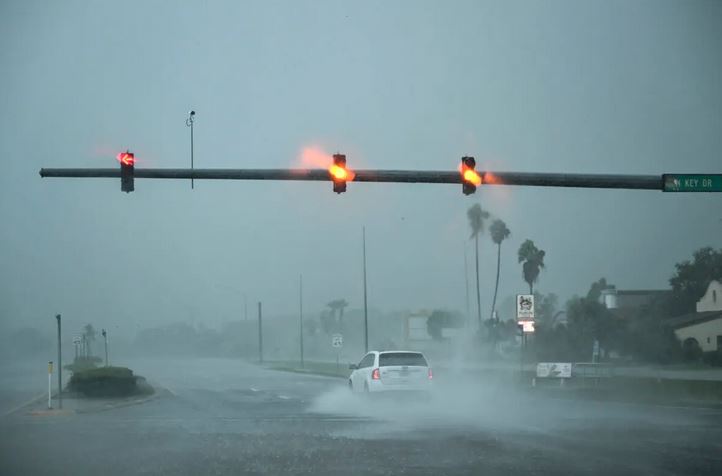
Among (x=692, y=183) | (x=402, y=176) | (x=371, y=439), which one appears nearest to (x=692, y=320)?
(x=692, y=183)

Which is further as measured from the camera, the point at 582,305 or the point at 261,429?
the point at 582,305

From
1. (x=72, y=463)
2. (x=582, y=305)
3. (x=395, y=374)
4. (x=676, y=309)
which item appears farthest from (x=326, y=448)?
(x=676, y=309)

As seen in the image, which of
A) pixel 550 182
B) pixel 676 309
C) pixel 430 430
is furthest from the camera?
pixel 676 309

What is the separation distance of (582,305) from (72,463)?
63.4 m

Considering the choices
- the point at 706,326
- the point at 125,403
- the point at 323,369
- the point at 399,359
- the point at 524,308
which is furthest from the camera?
the point at 323,369

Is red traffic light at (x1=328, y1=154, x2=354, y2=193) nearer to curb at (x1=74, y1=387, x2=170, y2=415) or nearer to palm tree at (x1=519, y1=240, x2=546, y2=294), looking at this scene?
curb at (x1=74, y1=387, x2=170, y2=415)

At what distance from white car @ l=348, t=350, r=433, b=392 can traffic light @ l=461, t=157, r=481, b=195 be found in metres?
11.9

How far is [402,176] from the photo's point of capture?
18016 millimetres

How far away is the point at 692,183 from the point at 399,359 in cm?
1288

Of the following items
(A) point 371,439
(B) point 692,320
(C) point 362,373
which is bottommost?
(A) point 371,439

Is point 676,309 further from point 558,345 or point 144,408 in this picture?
point 144,408

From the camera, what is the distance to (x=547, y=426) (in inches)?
856

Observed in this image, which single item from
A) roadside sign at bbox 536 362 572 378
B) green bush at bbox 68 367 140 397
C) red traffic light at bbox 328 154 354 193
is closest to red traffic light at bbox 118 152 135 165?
red traffic light at bbox 328 154 354 193

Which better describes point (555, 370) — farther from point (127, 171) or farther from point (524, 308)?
point (127, 171)
